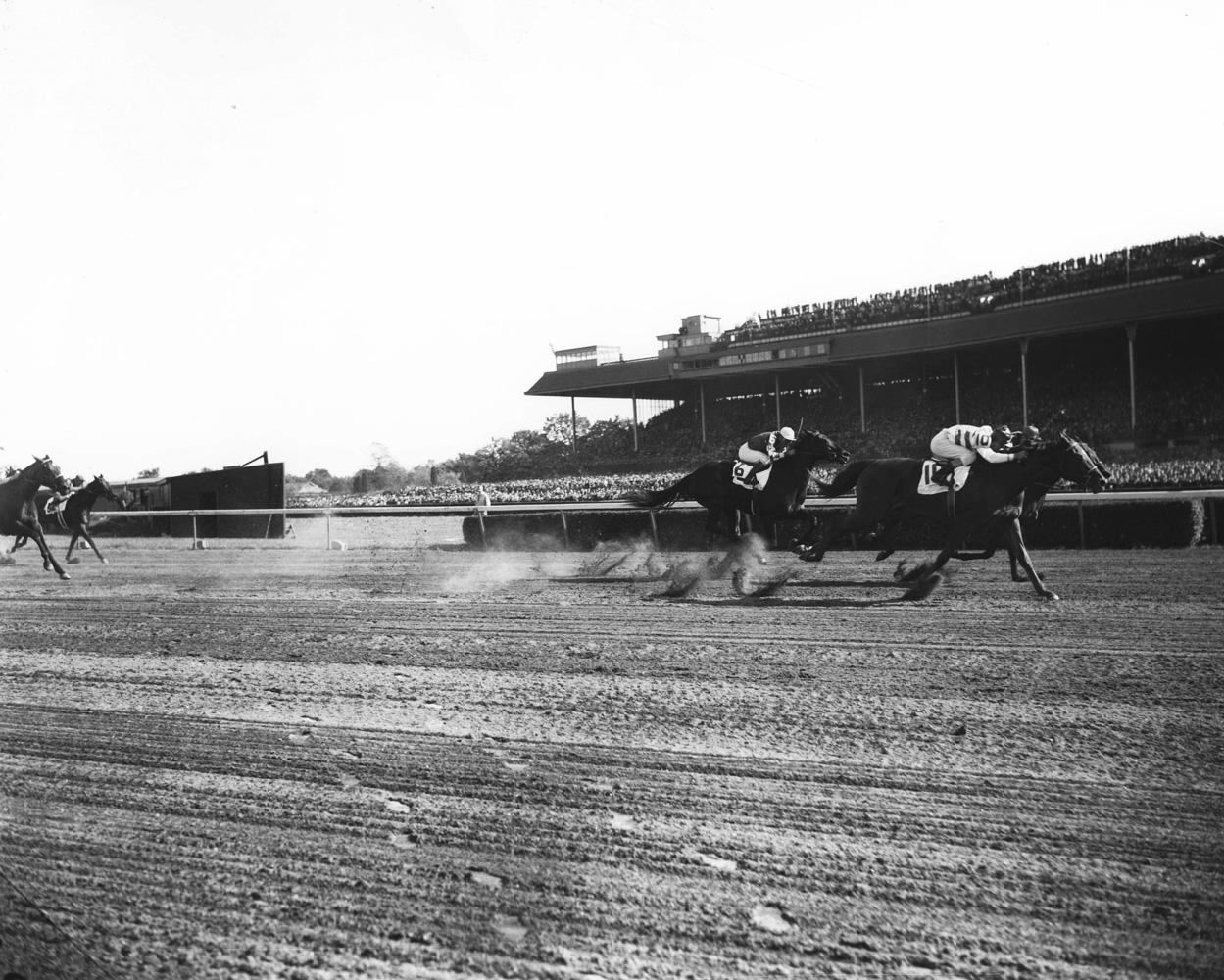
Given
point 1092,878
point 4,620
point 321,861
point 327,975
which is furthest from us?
point 4,620

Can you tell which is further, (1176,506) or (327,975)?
(1176,506)

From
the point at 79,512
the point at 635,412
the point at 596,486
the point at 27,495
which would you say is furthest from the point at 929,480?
the point at 635,412

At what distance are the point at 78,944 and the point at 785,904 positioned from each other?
210 cm

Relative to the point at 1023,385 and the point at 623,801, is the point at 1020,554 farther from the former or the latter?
the point at 1023,385

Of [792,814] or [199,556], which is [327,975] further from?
[199,556]

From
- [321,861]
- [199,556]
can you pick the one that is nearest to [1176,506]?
[321,861]

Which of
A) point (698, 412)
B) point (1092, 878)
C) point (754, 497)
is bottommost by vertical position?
point (1092, 878)

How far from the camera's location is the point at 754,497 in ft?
38.0

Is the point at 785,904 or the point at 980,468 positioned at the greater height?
the point at 980,468

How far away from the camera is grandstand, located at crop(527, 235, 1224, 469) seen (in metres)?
24.8

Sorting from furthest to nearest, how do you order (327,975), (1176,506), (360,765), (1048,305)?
(1048,305)
(1176,506)
(360,765)
(327,975)

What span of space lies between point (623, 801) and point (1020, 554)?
6804 millimetres

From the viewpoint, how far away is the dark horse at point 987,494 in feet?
30.4

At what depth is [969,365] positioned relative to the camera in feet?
100
